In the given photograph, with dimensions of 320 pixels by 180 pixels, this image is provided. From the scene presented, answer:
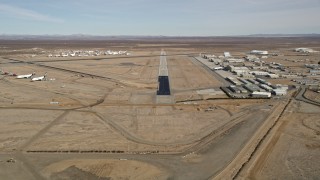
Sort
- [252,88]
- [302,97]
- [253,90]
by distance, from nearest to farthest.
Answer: [302,97] < [253,90] < [252,88]

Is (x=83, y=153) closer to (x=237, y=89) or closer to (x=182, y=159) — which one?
(x=182, y=159)

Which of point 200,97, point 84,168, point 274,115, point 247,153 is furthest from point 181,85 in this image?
point 84,168

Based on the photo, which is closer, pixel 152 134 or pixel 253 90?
pixel 152 134

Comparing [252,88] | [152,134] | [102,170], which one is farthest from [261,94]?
[102,170]

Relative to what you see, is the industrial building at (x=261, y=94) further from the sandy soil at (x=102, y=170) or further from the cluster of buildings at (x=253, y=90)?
the sandy soil at (x=102, y=170)

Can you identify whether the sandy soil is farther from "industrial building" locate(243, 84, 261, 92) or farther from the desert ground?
"industrial building" locate(243, 84, 261, 92)

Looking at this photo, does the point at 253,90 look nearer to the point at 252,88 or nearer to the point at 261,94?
the point at 252,88

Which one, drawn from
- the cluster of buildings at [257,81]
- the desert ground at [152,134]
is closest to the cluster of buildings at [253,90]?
the cluster of buildings at [257,81]


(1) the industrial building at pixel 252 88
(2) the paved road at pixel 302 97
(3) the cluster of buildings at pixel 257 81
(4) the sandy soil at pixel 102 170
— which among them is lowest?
(4) the sandy soil at pixel 102 170
